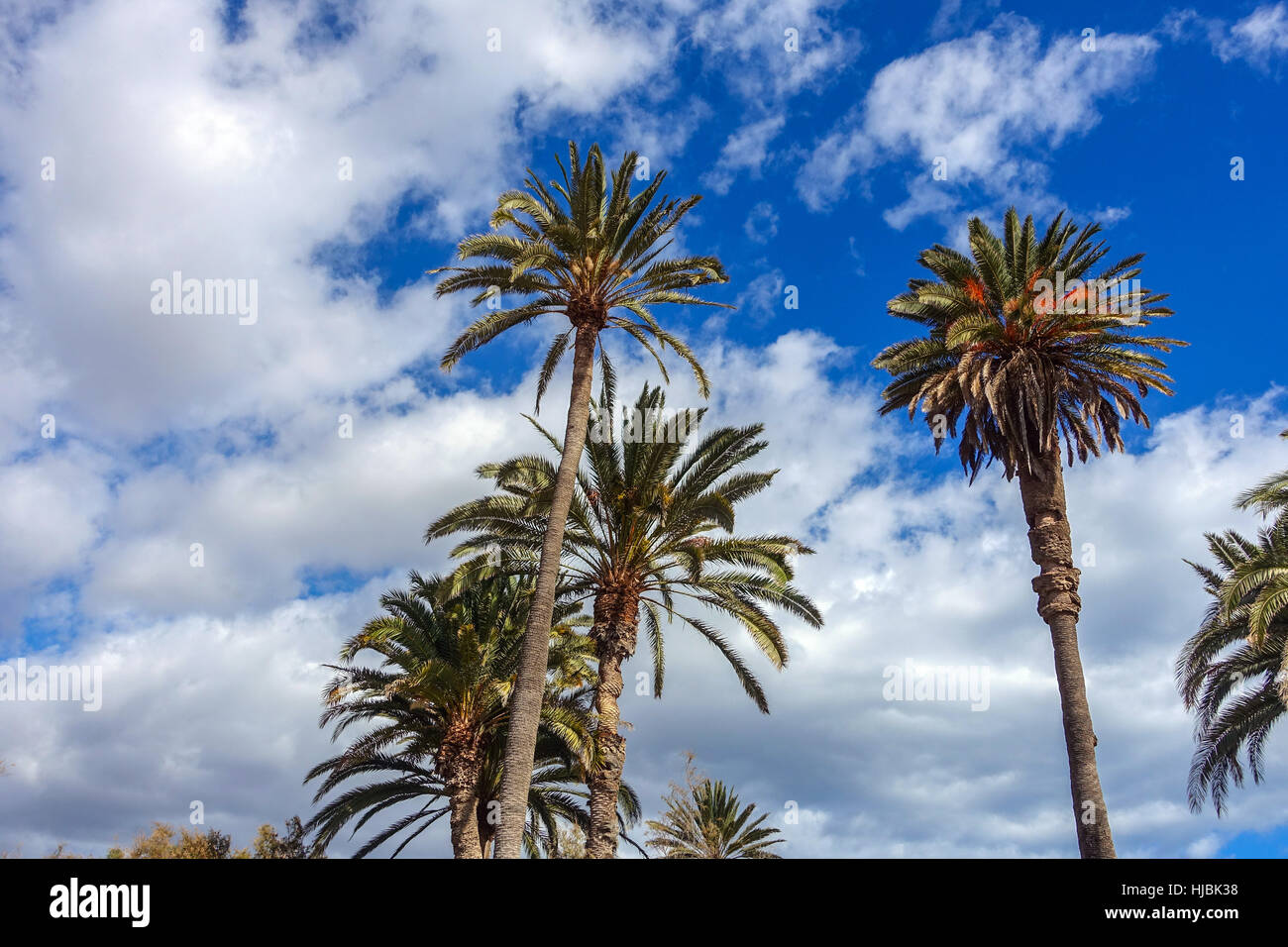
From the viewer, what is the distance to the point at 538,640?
18.0m

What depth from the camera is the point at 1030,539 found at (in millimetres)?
21875

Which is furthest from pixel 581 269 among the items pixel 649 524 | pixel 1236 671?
pixel 1236 671

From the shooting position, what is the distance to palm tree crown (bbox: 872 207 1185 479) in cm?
2183

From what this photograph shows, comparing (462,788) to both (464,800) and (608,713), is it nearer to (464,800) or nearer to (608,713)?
(464,800)

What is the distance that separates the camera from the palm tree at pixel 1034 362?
21.5 metres

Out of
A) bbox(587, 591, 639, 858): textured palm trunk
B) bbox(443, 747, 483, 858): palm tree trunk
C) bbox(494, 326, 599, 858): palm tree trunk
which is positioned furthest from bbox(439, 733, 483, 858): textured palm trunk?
bbox(494, 326, 599, 858): palm tree trunk

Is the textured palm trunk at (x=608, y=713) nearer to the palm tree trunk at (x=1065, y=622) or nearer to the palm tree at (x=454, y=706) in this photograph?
the palm tree at (x=454, y=706)

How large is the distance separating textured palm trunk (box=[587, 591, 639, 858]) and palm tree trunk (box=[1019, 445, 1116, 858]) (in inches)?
373

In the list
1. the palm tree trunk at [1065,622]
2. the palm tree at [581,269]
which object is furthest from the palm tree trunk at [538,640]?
the palm tree trunk at [1065,622]

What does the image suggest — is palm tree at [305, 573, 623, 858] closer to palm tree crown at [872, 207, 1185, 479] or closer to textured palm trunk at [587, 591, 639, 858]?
textured palm trunk at [587, 591, 639, 858]

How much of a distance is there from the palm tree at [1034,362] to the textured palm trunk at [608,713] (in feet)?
28.7

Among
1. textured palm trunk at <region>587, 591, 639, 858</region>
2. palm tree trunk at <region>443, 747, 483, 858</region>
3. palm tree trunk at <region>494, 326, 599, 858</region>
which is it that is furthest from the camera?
palm tree trunk at <region>443, 747, 483, 858</region>

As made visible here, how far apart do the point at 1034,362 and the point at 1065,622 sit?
20.0ft
